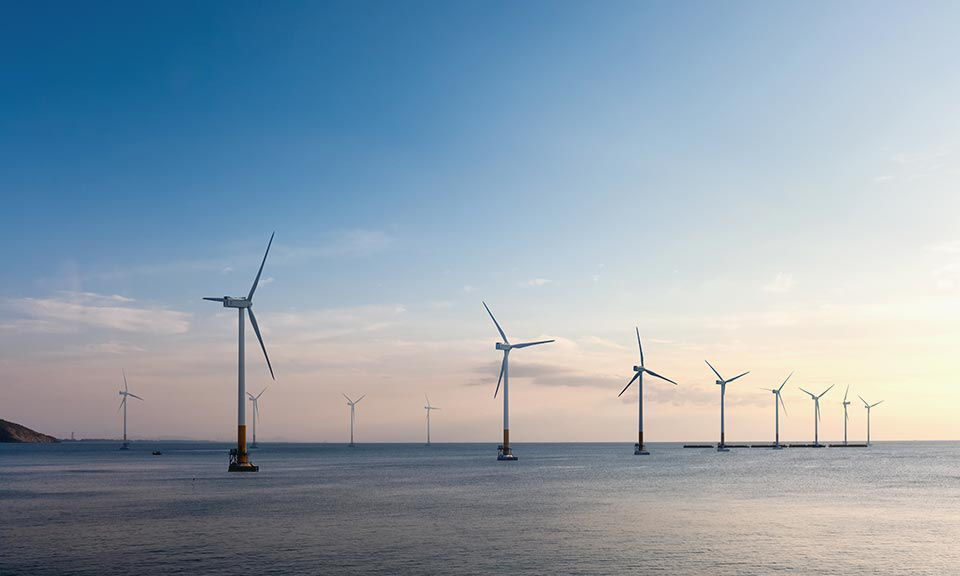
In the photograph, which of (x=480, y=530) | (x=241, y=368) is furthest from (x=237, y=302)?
(x=480, y=530)

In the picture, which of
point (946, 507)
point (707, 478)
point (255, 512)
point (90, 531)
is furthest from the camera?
point (707, 478)

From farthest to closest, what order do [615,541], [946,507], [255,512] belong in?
[946,507], [255,512], [615,541]

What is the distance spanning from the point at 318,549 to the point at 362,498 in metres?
44.8

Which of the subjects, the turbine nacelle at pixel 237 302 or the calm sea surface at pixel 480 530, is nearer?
the calm sea surface at pixel 480 530

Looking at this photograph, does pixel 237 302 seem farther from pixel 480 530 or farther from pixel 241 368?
pixel 480 530

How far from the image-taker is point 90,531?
63781mm

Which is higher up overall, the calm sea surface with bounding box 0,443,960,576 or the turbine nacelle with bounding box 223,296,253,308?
the turbine nacelle with bounding box 223,296,253,308

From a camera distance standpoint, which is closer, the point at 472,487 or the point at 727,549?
the point at 727,549

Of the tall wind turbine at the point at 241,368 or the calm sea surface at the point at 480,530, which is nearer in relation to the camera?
the calm sea surface at the point at 480,530

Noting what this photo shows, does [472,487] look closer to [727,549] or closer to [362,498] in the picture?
[362,498]

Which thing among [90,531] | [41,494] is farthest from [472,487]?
[90,531]

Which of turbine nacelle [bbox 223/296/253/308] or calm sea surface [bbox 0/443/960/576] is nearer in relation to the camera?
calm sea surface [bbox 0/443/960/576]

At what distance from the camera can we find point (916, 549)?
180 ft

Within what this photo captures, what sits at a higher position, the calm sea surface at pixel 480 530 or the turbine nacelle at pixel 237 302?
the turbine nacelle at pixel 237 302
